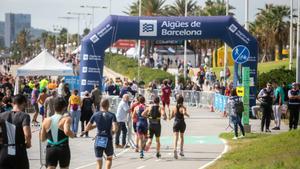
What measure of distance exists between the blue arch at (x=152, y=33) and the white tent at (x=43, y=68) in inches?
174

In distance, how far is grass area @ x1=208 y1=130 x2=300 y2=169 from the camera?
1642cm

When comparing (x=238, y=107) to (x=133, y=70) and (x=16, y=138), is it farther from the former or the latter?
(x=133, y=70)

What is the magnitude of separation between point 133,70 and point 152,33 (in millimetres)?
36485

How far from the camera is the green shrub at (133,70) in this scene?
2299 inches

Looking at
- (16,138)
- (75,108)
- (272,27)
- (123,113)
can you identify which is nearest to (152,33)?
(75,108)

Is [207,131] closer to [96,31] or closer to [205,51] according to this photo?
[96,31]

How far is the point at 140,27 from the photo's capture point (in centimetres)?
3412

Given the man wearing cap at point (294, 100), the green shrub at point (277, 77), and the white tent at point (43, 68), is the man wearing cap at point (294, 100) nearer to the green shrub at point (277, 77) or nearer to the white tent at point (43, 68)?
the green shrub at point (277, 77)

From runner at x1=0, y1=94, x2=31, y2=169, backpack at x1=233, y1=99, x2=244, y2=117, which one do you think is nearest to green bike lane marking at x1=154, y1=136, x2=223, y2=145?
backpack at x1=233, y1=99, x2=244, y2=117

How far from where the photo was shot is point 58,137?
13.0 meters

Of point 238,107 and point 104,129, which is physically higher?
point 238,107

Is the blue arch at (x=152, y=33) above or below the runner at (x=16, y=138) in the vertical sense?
above

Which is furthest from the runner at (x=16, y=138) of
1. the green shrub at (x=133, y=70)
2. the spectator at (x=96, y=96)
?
the green shrub at (x=133, y=70)

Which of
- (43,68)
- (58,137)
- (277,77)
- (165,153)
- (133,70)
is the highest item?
(133,70)
